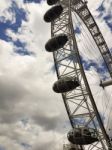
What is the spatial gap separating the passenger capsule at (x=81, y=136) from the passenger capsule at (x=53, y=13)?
522 inches

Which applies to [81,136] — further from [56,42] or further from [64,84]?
[56,42]

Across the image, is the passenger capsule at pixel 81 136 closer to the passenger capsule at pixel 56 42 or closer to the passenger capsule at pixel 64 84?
the passenger capsule at pixel 64 84

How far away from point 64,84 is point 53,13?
9166 mm

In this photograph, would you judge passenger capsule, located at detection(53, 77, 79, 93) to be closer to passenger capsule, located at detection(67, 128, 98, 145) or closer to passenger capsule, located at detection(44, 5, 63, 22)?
passenger capsule, located at detection(67, 128, 98, 145)

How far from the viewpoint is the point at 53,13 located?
34.8 m

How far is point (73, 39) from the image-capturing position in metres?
33.3

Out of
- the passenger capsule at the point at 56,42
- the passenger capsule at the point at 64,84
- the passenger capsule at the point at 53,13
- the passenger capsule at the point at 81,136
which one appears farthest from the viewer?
the passenger capsule at the point at 53,13

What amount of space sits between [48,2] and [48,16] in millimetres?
2890

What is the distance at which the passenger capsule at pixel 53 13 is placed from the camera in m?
34.4

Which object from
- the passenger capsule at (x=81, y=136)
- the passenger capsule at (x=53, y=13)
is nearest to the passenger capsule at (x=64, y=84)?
the passenger capsule at (x=81, y=136)

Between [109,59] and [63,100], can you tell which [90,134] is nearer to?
[63,100]

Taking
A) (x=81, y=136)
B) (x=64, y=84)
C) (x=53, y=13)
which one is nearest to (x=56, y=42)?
(x=53, y=13)

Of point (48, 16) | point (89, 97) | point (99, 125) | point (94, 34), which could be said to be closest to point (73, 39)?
point (48, 16)

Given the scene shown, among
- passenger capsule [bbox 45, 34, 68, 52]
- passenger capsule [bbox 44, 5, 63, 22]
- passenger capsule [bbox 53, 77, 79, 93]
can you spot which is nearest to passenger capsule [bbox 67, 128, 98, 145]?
passenger capsule [bbox 53, 77, 79, 93]
